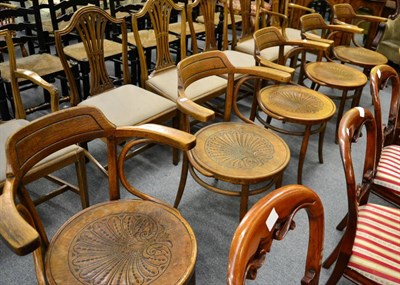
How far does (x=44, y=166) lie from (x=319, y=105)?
4.92 ft

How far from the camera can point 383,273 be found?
1.06 metres

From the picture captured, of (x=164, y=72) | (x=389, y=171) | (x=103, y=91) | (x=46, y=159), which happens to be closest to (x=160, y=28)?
(x=164, y=72)

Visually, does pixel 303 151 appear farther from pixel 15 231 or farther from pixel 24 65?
pixel 24 65

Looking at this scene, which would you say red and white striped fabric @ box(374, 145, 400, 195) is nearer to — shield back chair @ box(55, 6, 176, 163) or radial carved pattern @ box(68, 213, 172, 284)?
radial carved pattern @ box(68, 213, 172, 284)

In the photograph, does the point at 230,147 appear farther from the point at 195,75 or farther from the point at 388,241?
the point at 388,241

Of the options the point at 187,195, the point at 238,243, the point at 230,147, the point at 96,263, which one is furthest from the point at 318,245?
the point at 187,195

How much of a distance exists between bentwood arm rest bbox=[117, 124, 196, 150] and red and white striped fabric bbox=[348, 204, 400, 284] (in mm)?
651

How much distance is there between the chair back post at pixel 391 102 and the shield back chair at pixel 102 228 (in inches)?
31.0

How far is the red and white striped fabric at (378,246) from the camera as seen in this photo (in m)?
1.06

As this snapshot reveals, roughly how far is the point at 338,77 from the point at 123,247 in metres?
1.98

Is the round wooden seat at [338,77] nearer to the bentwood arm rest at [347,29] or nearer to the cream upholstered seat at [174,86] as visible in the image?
the bentwood arm rest at [347,29]

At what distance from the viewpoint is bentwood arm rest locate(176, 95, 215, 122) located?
1.36 metres

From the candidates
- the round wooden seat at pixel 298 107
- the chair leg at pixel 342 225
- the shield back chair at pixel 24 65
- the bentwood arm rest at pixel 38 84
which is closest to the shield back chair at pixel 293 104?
the round wooden seat at pixel 298 107

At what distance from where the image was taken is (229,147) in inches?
63.0
